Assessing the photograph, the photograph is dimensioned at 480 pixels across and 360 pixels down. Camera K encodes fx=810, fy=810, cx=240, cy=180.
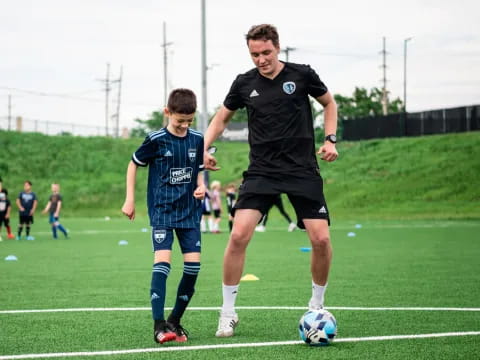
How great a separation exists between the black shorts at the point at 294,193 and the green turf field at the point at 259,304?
100cm

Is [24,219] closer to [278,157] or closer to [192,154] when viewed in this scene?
[192,154]

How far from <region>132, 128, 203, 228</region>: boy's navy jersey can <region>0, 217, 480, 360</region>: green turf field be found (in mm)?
957

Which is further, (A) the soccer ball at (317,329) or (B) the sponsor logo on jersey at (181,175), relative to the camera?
(B) the sponsor logo on jersey at (181,175)

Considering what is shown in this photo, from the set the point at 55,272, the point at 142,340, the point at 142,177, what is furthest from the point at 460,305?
the point at 142,177

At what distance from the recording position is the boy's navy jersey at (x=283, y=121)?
646 centimetres

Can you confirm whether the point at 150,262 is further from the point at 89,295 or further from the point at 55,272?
the point at 89,295

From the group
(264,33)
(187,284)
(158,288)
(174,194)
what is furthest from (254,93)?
(158,288)

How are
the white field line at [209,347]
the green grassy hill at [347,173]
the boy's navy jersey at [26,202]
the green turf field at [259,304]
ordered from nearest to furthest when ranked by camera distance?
the white field line at [209,347], the green turf field at [259,304], the boy's navy jersey at [26,202], the green grassy hill at [347,173]

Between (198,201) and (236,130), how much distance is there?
236ft

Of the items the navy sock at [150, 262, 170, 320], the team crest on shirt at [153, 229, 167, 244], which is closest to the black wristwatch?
the team crest on shirt at [153, 229, 167, 244]

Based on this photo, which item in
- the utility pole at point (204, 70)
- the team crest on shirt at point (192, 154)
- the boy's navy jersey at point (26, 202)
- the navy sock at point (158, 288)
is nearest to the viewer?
the navy sock at point (158, 288)

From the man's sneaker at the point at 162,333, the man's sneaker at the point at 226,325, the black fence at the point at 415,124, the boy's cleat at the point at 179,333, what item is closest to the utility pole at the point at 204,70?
the black fence at the point at 415,124

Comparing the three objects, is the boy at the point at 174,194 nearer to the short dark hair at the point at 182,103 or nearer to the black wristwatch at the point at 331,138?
the short dark hair at the point at 182,103

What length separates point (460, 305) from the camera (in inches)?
319
